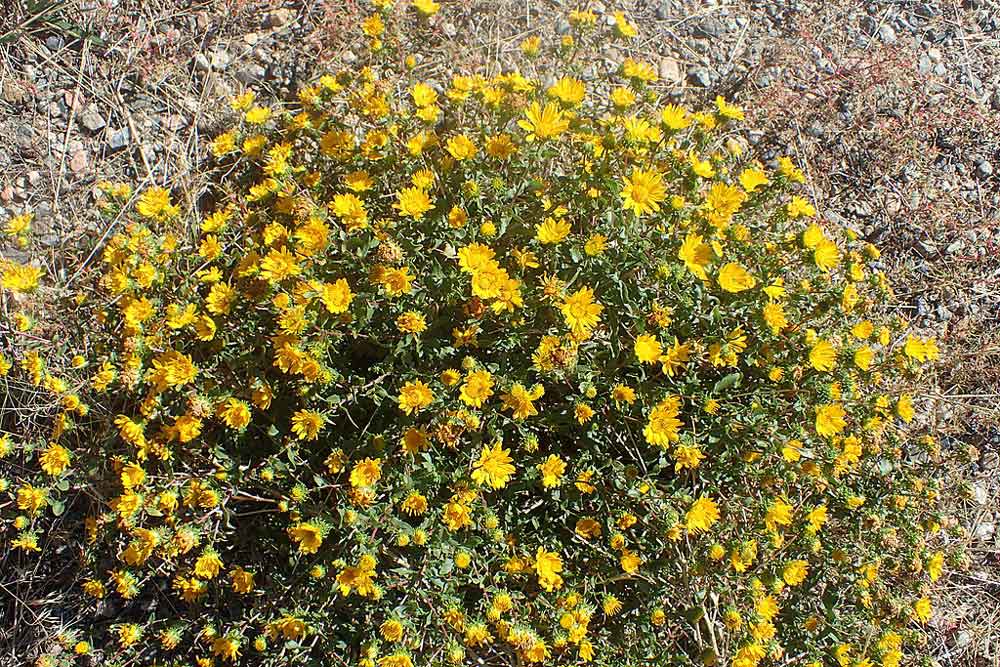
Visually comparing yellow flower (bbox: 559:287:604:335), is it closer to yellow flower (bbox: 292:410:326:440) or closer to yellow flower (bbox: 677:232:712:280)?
yellow flower (bbox: 677:232:712:280)

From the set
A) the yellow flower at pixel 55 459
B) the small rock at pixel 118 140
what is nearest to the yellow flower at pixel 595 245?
the yellow flower at pixel 55 459

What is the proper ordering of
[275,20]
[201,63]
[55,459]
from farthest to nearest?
[275,20]
[201,63]
[55,459]

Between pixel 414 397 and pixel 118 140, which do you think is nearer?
pixel 414 397

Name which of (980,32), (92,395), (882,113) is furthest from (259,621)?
(980,32)

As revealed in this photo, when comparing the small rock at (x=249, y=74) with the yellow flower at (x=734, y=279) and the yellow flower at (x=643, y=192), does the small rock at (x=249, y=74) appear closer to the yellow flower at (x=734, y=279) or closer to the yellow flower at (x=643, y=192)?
the yellow flower at (x=643, y=192)

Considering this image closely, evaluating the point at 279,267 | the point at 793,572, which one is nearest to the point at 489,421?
the point at 279,267

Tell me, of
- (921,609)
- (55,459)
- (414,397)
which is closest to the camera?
(414,397)

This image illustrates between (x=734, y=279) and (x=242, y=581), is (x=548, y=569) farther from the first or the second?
(x=734, y=279)
